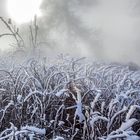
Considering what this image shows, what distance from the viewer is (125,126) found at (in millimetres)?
2688

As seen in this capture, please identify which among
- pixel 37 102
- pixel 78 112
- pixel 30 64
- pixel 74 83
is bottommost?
pixel 78 112

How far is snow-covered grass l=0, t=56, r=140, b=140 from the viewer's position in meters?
2.94

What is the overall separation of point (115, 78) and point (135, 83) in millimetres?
332

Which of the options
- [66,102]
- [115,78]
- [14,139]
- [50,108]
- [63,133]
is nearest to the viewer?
[14,139]

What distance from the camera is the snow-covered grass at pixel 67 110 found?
2.94 meters

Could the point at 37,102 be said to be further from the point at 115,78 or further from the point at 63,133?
the point at 115,78

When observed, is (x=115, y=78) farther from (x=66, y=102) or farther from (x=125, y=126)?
(x=125, y=126)

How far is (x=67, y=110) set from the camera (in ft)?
12.8

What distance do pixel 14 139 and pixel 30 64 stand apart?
6.08ft

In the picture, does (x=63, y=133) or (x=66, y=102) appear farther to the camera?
(x=66, y=102)

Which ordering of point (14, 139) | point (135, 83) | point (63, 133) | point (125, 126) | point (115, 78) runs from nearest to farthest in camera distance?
point (125, 126), point (14, 139), point (63, 133), point (135, 83), point (115, 78)

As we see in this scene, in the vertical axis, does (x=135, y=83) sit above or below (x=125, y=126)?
above

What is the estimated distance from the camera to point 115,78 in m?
4.68

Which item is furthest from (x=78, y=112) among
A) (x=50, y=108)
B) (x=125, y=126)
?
(x=50, y=108)
